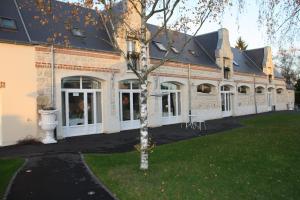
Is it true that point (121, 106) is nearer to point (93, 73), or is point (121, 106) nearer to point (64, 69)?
point (93, 73)

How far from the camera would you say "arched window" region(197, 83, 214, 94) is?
80.1ft

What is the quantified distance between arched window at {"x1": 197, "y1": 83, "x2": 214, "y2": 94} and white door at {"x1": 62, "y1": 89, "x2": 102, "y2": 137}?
388 inches

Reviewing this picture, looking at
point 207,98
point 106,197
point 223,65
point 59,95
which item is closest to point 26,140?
point 59,95

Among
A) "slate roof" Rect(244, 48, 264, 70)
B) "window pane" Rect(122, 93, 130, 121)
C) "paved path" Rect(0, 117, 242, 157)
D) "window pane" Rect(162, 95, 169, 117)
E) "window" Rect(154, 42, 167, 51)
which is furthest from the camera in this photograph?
"slate roof" Rect(244, 48, 264, 70)

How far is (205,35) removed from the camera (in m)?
30.1

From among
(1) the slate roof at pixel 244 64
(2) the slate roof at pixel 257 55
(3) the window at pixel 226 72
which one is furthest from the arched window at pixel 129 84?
(2) the slate roof at pixel 257 55

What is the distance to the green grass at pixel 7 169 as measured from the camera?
22.9ft

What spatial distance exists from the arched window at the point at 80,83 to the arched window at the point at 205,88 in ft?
32.1

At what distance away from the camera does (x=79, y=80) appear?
15914mm

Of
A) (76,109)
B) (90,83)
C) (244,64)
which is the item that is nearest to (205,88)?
(244,64)

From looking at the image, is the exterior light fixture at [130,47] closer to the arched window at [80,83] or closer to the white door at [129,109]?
the white door at [129,109]

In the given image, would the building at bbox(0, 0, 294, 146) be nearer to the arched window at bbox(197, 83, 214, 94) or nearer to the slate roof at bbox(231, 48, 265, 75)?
the arched window at bbox(197, 83, 214, 94)

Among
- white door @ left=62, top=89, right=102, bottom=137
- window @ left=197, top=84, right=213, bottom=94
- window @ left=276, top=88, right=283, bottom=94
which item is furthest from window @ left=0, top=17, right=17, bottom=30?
window @ left=276, top=88, right=283, bottom=94

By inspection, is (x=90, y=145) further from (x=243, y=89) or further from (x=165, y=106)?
(x=243, y=89)
